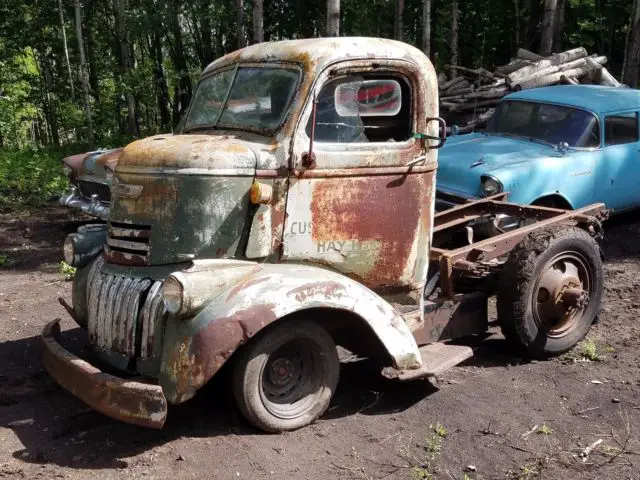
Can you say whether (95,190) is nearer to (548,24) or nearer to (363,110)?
(363,110)

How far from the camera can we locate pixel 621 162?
8.51m

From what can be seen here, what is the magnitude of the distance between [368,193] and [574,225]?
85.3 inches

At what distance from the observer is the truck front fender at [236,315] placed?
12.0 ft

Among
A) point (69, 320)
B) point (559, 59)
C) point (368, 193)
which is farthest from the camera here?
point (559, 59)

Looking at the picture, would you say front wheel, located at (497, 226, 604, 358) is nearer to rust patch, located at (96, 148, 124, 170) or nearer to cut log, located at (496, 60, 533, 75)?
rust patch, located at (96, 148, 124, 170)

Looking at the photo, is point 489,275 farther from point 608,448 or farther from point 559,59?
point 559,59

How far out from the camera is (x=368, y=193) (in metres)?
4.43

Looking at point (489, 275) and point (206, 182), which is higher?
point (206, 182)

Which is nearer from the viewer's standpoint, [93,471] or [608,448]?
[93,471]

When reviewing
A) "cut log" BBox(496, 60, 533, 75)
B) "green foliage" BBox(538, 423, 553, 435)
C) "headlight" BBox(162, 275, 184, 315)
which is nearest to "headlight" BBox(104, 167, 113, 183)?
"headlight" BBox(162, 275, 184, 315)

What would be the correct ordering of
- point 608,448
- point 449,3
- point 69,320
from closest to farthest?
1. point 608,448
2. point 69,320
3. point 449,3

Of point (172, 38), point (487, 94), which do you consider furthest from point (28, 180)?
point (172, 38)

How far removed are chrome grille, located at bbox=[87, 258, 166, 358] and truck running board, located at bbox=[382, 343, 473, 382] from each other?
1.53 m

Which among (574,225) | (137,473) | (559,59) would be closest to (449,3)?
(559,59)
